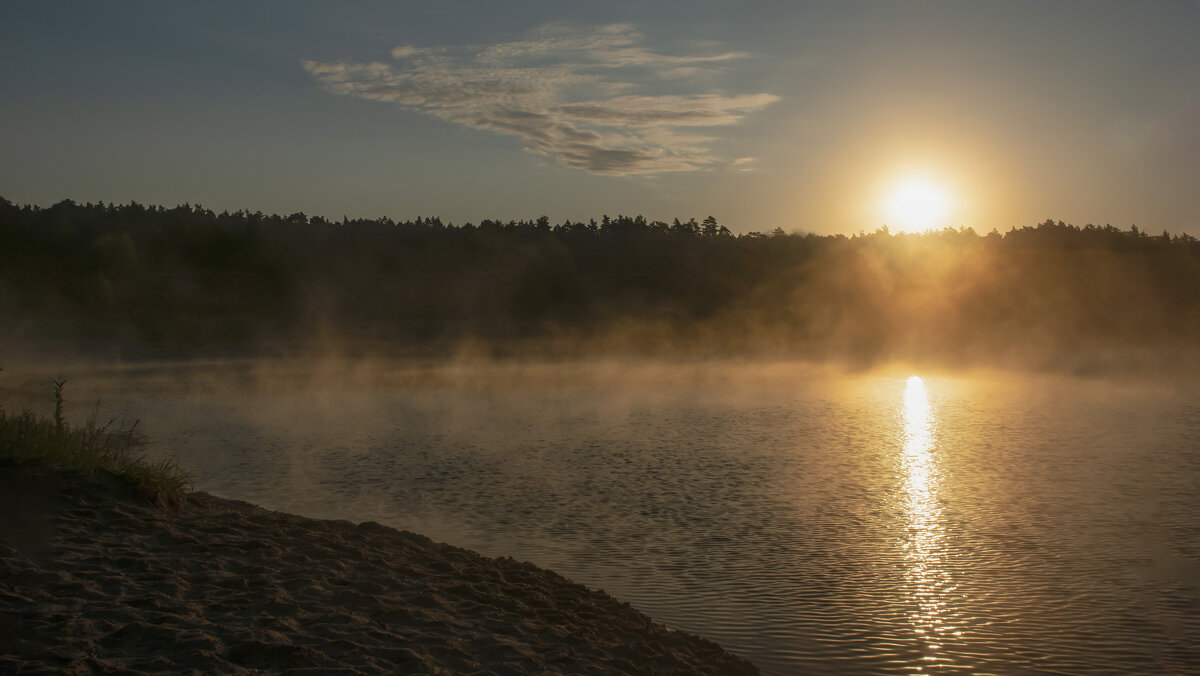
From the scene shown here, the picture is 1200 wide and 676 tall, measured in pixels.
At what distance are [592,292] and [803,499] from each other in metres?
33.6

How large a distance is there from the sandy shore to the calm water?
0.80 m

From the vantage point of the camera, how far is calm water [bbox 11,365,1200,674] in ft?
18.5

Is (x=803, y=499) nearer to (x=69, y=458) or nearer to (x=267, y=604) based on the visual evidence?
(x=267, y=604)

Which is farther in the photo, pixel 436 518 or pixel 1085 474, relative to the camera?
pixel 1085 474

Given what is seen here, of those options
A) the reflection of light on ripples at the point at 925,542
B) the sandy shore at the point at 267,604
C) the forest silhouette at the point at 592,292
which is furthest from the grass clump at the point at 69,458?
the forest silhouette at the point at 592,292

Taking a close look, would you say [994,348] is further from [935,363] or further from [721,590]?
[721,590]

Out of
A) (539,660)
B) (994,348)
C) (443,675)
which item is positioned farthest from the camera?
(994,348)

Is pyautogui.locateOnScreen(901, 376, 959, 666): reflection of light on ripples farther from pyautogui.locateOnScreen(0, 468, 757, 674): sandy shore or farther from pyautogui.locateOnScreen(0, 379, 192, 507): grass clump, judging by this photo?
pyautogui.locateOnScreen(0, 379, 192, 507): grass clump

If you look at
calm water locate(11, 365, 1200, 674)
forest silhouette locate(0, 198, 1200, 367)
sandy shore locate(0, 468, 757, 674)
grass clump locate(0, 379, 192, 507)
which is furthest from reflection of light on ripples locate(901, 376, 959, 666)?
forest silhouette locate(0, 198, 1200, 367)

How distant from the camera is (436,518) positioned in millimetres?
8180

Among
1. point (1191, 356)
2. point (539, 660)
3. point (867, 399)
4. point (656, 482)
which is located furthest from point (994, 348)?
point (539, 660)

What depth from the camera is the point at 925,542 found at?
24.9 feet

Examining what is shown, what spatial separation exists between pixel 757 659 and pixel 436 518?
3788mm

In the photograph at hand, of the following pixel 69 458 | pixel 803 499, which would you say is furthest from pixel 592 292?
pixel 69 458
